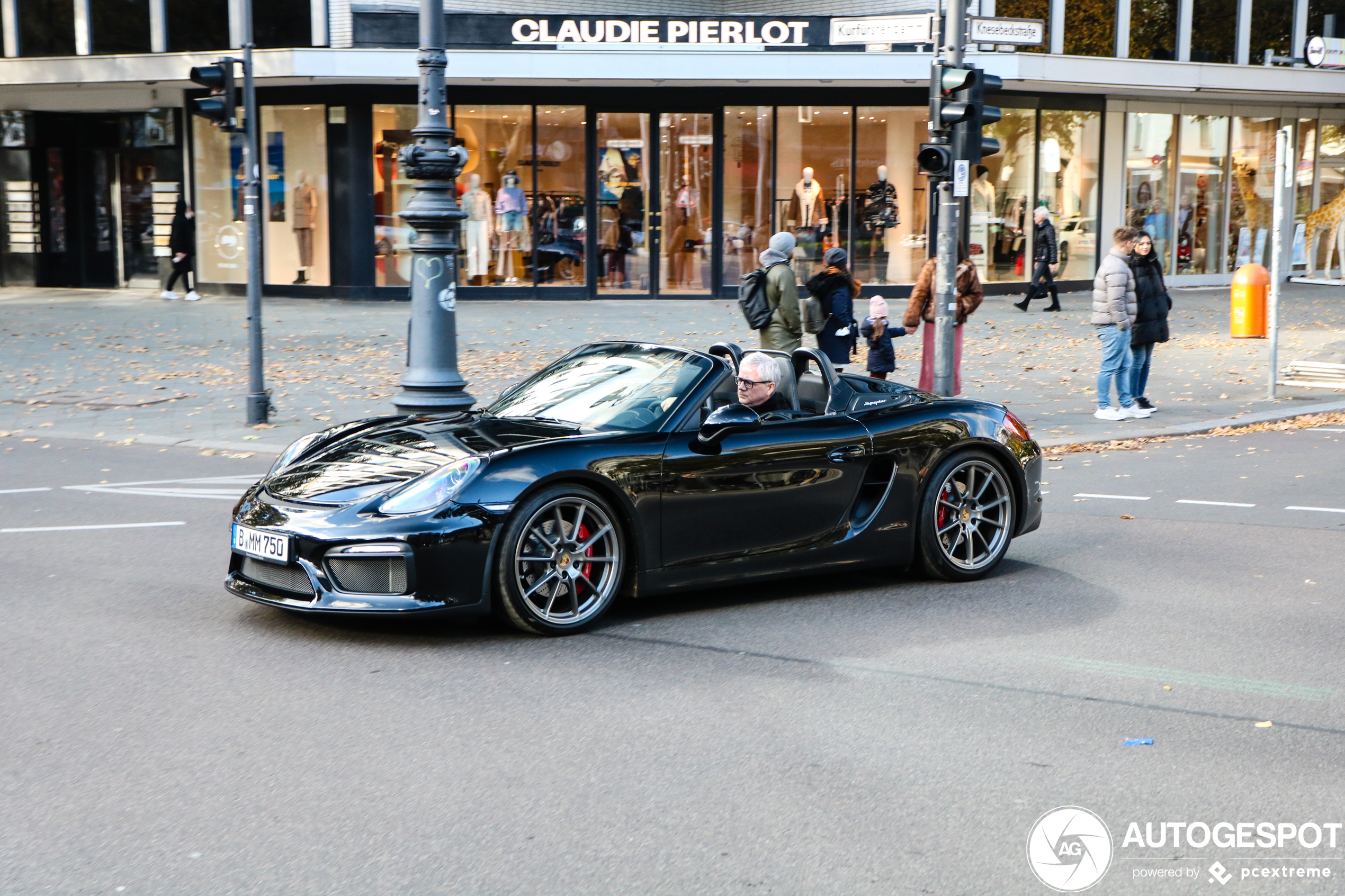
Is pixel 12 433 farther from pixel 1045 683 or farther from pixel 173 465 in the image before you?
pixel 1045 683

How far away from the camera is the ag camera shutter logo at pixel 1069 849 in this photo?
3797mm

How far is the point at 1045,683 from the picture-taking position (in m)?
5.56

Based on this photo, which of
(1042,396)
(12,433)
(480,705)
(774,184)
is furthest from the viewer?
(774,184)

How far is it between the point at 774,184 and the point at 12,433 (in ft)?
51.3

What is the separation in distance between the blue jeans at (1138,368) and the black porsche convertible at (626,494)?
21.1 feet

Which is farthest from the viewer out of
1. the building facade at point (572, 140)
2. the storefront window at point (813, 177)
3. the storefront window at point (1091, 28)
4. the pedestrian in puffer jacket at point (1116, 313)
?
the storefront window at point (1091, 28)

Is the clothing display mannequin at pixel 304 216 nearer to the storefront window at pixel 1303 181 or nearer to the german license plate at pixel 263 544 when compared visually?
the german license plate at pixel 263 544

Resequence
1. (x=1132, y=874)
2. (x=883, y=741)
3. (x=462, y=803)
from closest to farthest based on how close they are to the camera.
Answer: (x=1132, y=874) → (x=462, y=803) → (x=883, y=741)

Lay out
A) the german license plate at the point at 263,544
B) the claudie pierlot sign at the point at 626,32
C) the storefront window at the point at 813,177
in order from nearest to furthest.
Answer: the german license plate at the point at 263,544, the claudie pierlot sign at the point at 626,32, the storefront window at the point at 813,177

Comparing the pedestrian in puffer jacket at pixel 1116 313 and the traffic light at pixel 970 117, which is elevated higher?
the traffic light at pixel 970 117

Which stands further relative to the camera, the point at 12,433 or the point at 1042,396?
the point at 1042,396

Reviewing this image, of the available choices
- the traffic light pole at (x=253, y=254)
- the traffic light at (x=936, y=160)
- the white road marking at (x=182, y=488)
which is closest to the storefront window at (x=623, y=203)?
the traffic light pole at (x=253, y=254)

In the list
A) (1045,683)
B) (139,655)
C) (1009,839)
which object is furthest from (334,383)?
(1009,839)

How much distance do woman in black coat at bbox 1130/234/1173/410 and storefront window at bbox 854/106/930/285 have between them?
493 inches
